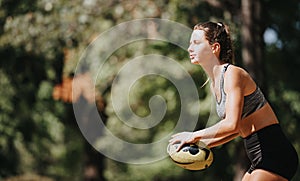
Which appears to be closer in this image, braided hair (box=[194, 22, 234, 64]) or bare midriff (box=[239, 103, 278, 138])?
bare midriff (box=[239, 103, 278, 138])

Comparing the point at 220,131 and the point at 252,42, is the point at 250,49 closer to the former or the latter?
the point at 252,42

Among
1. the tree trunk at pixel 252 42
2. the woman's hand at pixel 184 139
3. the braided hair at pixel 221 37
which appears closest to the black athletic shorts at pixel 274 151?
the woman's hand at pixel 184 139

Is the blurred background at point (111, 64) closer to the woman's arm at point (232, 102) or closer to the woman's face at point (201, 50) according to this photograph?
the woman's face at point (201, 50)

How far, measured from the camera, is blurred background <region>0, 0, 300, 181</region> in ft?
41.7

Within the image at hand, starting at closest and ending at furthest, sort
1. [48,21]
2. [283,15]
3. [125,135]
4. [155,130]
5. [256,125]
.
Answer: [256,125] → [48,21] → [283,15] → [155,130] → [125,135]

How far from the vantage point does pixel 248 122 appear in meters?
5.12

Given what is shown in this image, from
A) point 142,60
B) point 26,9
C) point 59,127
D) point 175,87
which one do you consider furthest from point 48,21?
point 59,127

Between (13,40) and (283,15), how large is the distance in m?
6.06

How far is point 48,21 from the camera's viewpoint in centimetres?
1387

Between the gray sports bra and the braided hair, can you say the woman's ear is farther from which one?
the gray sports bra

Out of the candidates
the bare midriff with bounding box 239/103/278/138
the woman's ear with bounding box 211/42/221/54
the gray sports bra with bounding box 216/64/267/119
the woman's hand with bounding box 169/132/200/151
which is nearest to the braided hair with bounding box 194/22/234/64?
the woman's ear with bounding box 211/42/221/54

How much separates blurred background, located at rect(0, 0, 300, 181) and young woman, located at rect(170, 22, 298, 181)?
240 inches

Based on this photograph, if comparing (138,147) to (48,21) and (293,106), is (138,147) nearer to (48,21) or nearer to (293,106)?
(293,106)

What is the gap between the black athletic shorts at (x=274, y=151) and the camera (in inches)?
200
